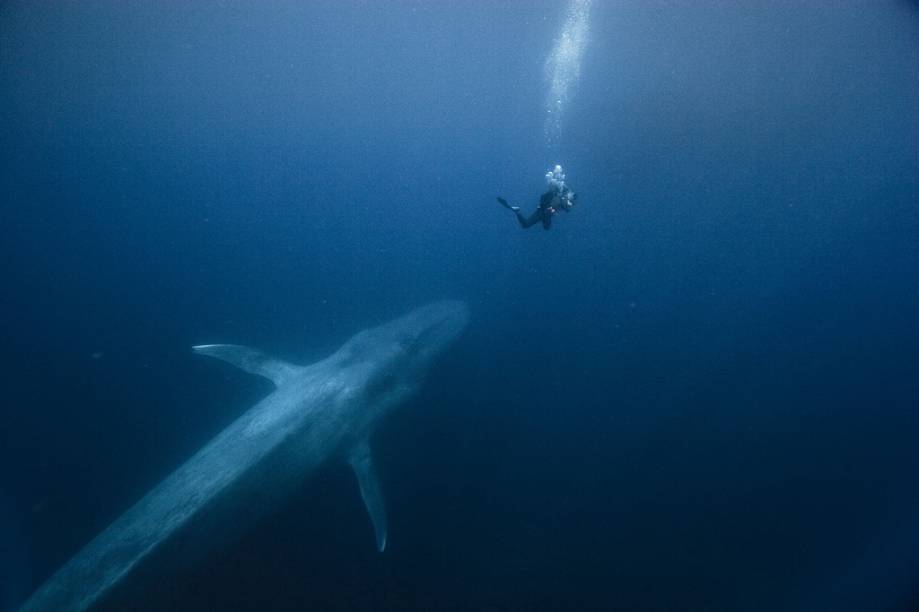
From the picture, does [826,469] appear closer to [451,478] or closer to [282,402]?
[451,478]

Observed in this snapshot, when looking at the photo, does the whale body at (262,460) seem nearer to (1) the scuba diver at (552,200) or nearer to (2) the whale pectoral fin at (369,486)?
(2) the whale pectoral fin at (369,486)

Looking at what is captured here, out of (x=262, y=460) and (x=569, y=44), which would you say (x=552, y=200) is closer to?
(x=262, y=460)

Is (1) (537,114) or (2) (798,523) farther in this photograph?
(1) (537,114)

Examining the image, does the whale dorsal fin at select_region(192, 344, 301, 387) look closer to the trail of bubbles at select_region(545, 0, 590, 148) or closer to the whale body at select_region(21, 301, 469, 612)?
the whale body at select_region(21, 301, 469, 612)

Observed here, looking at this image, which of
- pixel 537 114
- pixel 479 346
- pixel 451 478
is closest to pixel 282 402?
pixel 451 478

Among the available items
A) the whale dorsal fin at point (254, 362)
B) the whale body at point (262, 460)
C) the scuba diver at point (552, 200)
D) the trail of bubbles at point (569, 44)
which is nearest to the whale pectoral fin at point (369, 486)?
the whale body at point (262, 460)

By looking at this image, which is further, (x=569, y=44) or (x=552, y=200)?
(x=569, y=44)

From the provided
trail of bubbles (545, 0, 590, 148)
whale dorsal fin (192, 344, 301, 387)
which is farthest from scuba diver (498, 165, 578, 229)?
trail of bubbles (545, 0, 590, 148)

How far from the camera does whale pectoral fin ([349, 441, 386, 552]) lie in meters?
6.88

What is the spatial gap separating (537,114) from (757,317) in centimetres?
3940

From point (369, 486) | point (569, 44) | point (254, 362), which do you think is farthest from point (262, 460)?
point (569, 44)

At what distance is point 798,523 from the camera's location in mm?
10719

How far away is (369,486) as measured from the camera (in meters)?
7.09

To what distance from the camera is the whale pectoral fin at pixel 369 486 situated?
6875mm
